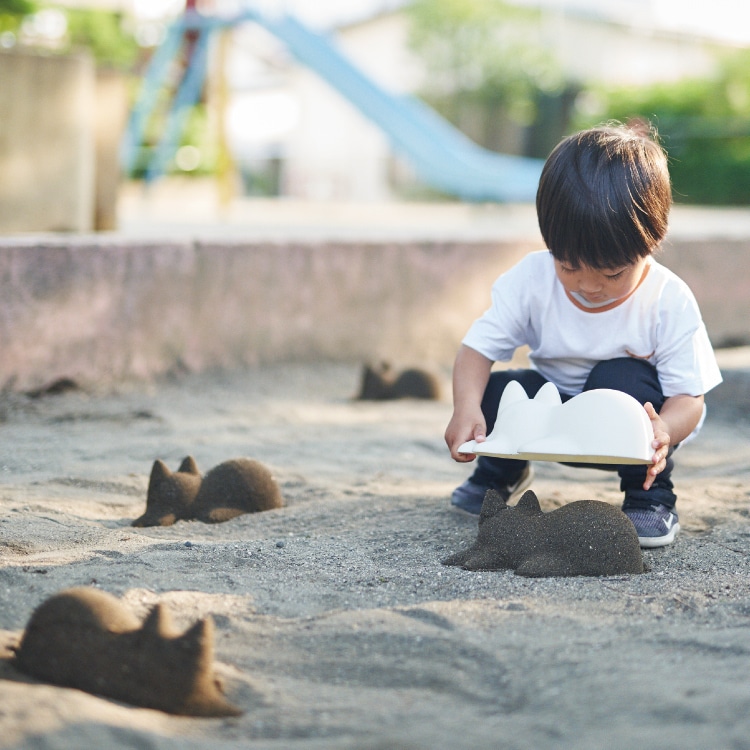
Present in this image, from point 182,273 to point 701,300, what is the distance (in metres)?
2.58

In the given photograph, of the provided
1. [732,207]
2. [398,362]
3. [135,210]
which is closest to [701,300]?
[398,362]

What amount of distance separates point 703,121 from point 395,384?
14010mm

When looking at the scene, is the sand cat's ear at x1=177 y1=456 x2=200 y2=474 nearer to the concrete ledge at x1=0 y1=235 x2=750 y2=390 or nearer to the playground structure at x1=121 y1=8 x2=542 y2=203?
the concrete ledge at x1=0 y1=235 x2=750 y2=390

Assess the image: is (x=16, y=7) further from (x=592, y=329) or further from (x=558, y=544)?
(x=558, y=544)

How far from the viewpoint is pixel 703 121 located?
16.1m

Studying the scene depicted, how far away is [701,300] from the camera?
16.1ft

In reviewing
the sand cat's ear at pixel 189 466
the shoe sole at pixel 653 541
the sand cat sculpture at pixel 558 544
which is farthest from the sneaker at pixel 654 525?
the sand cat's ear at pixel 189 466

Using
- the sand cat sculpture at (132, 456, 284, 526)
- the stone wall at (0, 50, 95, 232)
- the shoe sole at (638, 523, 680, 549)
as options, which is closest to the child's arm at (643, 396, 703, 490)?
the shoe sole at (638, 523, 680, 549)

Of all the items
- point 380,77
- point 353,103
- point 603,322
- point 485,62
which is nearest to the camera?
point 603,322

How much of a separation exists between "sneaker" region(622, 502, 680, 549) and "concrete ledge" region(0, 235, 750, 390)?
2138 mm

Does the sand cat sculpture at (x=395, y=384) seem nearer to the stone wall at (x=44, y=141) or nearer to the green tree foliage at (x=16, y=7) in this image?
the stone wall at (x=44, y=141)

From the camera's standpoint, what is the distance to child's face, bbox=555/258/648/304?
196cm

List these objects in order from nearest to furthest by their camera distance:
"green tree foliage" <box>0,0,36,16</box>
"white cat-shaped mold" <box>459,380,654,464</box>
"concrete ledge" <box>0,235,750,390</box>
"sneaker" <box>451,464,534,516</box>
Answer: "white cat-shaped mold" <box>459,380,654,464</box>
"sneaker" <box>451,464,534,516</box>
"concrete ledge" <box>0,235,750,390</box>
"green tree foliage" <box>0,0,36,16</box>

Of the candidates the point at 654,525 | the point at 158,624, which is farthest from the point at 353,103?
the point at 158,624
